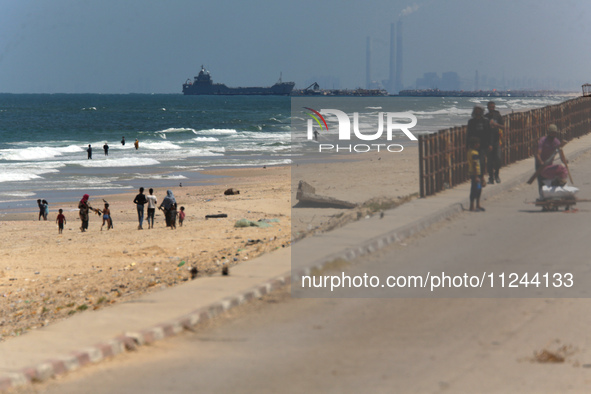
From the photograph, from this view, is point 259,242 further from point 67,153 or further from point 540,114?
point 67,153

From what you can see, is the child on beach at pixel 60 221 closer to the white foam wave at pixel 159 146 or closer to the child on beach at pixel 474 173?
the child on beach at pixel 474 173

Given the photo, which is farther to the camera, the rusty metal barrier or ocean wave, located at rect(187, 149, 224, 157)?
ocean wave, located at rect(187, 149, 224, 157)

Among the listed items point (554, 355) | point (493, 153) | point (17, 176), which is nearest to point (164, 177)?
point (17, 176)

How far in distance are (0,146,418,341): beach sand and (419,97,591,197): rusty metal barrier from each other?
1.04 meters

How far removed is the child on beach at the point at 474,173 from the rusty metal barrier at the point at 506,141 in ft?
4.59

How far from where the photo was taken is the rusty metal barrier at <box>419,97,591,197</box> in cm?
1664

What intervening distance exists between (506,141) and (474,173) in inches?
308

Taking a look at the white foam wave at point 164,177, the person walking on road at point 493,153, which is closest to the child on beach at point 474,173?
the person walking on road at point 493,153

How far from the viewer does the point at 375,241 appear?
11.9 meters

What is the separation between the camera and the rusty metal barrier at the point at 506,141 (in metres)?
16.6

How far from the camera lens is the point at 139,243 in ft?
60.1

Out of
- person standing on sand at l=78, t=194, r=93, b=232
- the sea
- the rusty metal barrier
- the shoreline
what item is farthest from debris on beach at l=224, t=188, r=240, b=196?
the rusty metal barrier

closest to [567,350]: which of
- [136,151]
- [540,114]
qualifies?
[540,114]

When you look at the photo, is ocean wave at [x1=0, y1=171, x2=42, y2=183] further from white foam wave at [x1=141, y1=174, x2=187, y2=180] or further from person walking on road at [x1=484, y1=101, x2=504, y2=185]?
person walking on road at [x1=484, y1=101, x2=504, y2=185]
